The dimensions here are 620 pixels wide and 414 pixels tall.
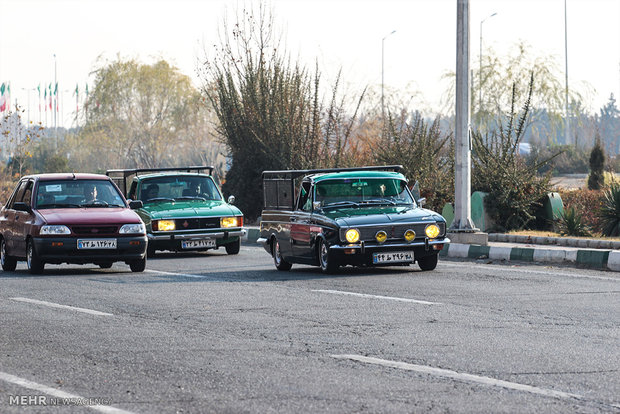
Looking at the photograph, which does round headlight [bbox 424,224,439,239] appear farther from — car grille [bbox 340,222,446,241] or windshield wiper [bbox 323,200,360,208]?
windshield wiper [bbox 323,200,360,208]

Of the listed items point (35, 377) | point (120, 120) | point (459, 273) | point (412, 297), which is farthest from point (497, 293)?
point (120, 120)

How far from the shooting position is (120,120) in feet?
279

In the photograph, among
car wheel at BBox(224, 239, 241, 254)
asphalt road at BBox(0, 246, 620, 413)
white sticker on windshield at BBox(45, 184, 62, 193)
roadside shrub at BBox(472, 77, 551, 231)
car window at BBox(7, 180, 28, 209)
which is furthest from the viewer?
roadside shrub at BBox(472, 77, 551, 231)

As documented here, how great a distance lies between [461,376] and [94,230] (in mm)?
10285

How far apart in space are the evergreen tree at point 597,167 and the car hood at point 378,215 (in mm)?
18959

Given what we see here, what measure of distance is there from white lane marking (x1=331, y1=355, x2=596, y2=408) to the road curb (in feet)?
32.1

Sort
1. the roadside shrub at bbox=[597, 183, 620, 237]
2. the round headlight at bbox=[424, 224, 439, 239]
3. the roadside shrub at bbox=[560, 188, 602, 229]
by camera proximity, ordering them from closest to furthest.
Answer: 1. the round headlight at bbox=[424, 224, 439, 239]
2. the roadside shrub at bbox=[597, 183, 620, 237]
3. the roadside shrub at bbox=[560, 188, 602, 229]

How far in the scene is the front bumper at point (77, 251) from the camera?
16297mm

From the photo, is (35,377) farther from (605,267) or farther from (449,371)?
(605,267)

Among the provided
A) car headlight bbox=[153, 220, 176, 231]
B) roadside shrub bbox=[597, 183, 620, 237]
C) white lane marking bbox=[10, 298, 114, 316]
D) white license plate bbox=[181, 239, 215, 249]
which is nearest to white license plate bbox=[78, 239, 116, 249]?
white lane marking bbox=[10, 298, 114, 316]

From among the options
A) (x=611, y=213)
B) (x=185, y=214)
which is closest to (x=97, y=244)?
Result: (x=185, y=214)

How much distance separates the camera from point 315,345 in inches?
340

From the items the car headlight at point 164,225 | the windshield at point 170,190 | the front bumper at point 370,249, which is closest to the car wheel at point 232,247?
the windshield at point 170,190

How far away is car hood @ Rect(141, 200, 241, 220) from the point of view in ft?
68.0
